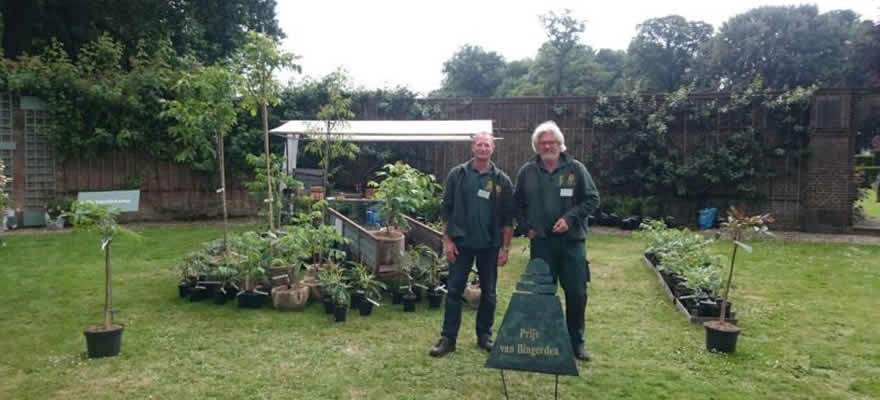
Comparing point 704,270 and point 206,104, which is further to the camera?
point 206,104

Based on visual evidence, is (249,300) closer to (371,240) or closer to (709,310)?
(371,240)

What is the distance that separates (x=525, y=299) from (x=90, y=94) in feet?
32.7

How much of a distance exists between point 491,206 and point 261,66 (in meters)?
2.93

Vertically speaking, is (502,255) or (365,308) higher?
(502,255)

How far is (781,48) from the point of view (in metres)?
26.1

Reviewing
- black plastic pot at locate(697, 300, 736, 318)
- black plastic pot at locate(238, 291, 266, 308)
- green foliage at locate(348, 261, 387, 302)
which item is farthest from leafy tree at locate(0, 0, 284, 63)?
black plastic pot at locate(697, 300, 736, 318)

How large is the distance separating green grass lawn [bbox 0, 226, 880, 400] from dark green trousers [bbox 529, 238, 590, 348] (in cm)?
37

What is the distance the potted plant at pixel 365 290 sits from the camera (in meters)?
4.57

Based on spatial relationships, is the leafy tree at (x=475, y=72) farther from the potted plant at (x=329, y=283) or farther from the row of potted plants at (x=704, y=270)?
the potted plant at (x=329, y=283)

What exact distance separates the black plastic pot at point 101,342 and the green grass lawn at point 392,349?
97 millimetres

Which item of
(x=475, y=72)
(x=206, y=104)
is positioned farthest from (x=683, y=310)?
(x=475, y=72)

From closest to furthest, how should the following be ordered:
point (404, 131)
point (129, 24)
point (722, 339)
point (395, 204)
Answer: point (722, 339)
point (395, 204)
point (404, 131)
point (129, 24)

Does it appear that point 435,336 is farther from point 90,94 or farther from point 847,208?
point 847,208

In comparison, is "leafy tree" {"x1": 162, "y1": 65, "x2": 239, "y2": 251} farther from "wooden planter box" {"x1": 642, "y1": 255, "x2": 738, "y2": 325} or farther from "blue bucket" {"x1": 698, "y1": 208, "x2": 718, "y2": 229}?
"blue bucket" {"x1": 698, "y1": 208, "x2": 718, "y2": 229}
